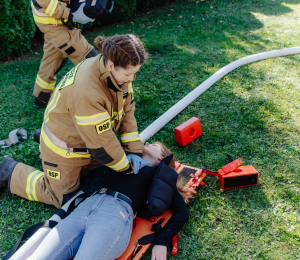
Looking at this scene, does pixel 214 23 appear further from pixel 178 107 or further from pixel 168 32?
pixel 178 107

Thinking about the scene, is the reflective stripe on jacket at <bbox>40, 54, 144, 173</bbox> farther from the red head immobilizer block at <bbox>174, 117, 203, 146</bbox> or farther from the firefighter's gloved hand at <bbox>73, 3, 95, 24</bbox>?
the firefighter's gloved hand at <bbox>73, 3, 95, 24</bbox>

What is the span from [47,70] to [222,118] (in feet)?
9.68

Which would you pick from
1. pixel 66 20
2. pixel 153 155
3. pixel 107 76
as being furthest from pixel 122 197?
pixel 66 20

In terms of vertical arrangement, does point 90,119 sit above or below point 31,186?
above

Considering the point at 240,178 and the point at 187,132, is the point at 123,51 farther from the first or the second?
the point at 240,178

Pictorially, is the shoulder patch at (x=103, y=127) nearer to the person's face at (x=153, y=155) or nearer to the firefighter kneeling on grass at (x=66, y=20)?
the person's face at (x=153, y=155)

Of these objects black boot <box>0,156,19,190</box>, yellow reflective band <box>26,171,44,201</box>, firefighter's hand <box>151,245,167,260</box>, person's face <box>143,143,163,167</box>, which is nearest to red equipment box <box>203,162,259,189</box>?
person's face <box>143,143,163,167</box>

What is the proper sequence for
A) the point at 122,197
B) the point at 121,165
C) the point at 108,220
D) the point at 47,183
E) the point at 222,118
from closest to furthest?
the point at 108,220
the point at 122,197
the point at 121,165
the point at 47,183
the point at 222,118

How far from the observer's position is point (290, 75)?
16.2ft

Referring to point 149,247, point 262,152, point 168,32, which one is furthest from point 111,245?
point 168,32

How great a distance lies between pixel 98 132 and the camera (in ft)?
7.90

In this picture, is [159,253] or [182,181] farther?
[182,181]

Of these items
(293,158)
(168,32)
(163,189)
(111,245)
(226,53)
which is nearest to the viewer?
(111,245)

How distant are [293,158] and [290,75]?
88.8 inches
